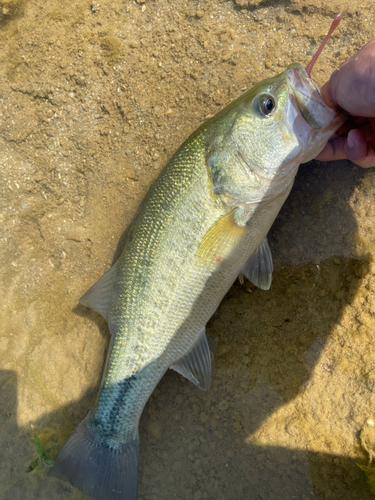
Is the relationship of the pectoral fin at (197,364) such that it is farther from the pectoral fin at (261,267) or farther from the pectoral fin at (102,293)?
the pectoral fin at (102,293)

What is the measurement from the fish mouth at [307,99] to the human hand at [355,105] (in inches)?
9.2

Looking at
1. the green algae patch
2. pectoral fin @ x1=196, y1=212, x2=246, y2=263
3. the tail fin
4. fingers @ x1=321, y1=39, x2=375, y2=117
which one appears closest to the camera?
fingers @ x1=321, y1=39, x2=375, y2=117

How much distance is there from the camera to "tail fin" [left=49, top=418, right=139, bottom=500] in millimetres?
2512

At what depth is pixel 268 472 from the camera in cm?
260

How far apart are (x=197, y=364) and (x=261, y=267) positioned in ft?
3.00

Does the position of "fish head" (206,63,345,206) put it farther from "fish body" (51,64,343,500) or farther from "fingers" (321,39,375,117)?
"fingers" (321,39,375,117)

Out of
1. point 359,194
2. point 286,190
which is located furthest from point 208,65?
point 359,194

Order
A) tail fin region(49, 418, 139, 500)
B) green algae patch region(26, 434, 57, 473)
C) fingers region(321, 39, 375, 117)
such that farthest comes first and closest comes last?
1. green algae patch region(26, 434, 57, 473)
2. tail fin region(49, 418, 139, 500)
3. fingers region(321, 39, 375, 117)

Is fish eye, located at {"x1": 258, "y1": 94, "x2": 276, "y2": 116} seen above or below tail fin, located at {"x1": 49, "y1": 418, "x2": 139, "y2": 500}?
above

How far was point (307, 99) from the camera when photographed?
2064 millimetres

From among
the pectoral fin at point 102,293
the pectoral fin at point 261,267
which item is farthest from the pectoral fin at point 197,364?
the pectoral fin at point 102,293

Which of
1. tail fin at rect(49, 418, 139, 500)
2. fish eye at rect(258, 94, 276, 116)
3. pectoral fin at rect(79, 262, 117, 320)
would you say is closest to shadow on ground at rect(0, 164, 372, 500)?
tail fin at rect(49, 418, 139, 500)

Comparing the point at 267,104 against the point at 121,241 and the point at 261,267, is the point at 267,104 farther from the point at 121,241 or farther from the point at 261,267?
the point at 121,241

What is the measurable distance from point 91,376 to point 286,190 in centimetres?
234
